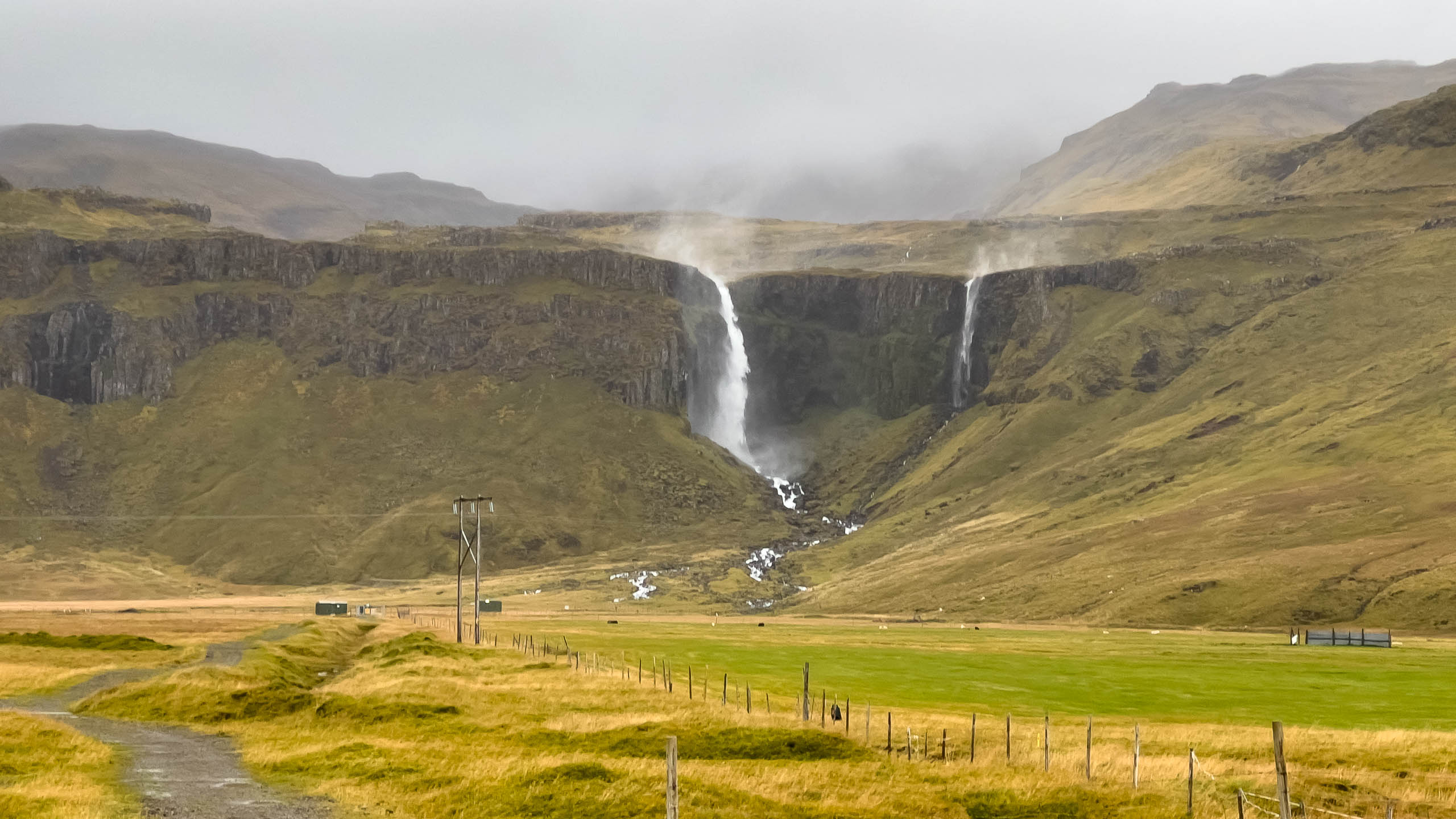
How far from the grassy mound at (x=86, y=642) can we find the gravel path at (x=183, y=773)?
25516 mm

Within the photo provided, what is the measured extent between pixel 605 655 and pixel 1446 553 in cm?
8727

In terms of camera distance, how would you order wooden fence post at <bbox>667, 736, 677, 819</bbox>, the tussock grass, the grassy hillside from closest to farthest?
wooden fence post at <bbox>667, 736, 677, 819</bbox> < the tussock grass < the grassy hillside

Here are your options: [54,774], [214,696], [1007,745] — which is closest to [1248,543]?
[1007,745]

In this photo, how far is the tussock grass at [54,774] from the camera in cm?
3231

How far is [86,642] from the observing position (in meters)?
88.2

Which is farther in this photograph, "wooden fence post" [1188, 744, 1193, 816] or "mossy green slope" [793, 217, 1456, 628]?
"mossy green slope" [793, 217, 1456, 628]

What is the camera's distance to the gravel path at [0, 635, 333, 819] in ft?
114

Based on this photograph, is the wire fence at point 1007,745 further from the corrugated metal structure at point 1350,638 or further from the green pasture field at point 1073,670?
the corrugated metal structure at point 1350,638

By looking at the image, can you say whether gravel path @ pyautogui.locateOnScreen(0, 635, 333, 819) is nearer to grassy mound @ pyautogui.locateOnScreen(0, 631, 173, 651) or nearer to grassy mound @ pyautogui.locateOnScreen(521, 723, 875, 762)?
grassy mound @ pyautogui.locateOnScreen(521, 723, 875, 762)

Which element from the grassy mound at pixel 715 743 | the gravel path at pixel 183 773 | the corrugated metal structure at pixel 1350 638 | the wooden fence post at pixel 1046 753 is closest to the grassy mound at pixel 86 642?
the gravel path at pixel 183 773

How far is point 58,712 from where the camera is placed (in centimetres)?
5619

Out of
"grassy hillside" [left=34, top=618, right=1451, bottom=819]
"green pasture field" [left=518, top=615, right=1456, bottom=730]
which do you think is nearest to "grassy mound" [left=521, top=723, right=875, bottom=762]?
"grassy hillside" [left=34, top=618, right=1451, bottom=819]

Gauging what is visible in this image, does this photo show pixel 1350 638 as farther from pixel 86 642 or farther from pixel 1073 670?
pixel 86 642

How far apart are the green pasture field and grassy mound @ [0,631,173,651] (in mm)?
22541
